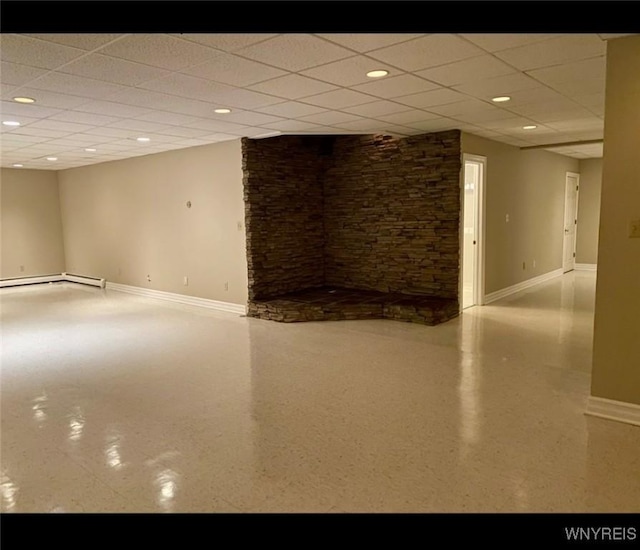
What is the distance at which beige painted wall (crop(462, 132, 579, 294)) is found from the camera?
6707mm

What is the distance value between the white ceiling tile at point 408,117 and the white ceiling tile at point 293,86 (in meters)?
1.25

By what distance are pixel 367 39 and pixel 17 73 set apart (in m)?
2.38

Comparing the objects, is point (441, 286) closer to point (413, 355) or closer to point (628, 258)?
point (413, 355)

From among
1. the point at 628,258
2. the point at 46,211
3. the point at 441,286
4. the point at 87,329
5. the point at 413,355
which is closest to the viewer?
the point at 628,258

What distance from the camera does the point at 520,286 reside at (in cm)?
780

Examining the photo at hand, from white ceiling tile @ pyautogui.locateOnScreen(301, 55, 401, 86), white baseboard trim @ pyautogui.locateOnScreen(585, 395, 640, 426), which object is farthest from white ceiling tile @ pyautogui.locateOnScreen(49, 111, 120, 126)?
white baseboard trim @ pyautogui.locateOnScreen(585, 395, 640, 426)

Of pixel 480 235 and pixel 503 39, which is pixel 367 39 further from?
pixel 480 235

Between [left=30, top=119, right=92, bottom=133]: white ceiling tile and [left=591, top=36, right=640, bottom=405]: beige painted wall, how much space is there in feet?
15.9

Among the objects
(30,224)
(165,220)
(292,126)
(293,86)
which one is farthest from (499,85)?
(30,224)

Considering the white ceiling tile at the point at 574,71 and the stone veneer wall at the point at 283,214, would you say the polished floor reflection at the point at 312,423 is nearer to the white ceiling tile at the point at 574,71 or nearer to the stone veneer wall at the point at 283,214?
the stone veneer wall at the point at 283,214

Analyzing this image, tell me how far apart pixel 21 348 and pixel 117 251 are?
3.95 m

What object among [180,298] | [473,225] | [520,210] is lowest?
[180,298]
